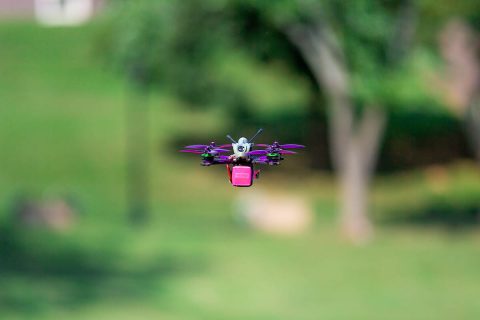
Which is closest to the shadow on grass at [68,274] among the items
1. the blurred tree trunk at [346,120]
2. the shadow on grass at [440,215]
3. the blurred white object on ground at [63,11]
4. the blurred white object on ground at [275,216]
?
the blurred white object on ground at [275,216]

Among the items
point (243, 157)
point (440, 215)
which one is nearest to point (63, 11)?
point (440, 215)

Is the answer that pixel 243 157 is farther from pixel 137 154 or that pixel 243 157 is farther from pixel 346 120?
pixel 137 154

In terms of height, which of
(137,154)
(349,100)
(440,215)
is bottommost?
(440,215)

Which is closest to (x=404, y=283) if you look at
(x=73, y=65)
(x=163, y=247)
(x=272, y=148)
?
(x=163, y=247)

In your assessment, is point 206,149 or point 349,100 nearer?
point 206,149

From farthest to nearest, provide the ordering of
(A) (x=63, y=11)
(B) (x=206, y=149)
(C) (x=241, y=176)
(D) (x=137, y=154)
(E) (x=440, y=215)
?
(A) (x=63, y=11) < (D) (x=137, y=154) < (E) (x=440, y=215) < (B) (x=206, y=149) < (C) (x=241, y=176)

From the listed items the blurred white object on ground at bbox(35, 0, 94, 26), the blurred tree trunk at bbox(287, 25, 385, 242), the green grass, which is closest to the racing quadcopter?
the green grass

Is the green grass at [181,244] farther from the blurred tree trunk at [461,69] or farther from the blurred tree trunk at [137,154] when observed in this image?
the blurred tree trunk at [461,69]
